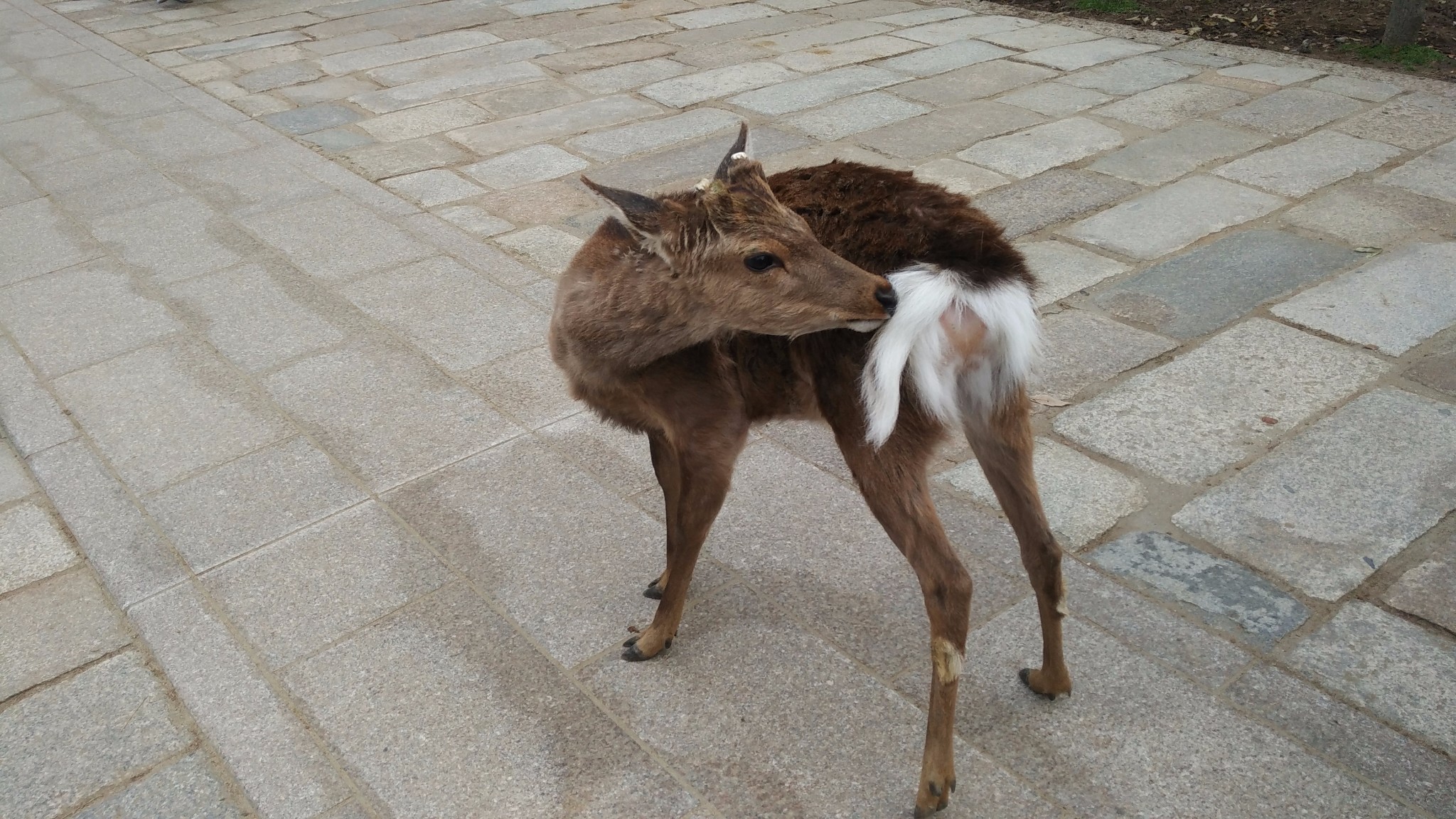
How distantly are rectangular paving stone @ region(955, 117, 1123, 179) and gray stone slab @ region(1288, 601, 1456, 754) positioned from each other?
3.72m

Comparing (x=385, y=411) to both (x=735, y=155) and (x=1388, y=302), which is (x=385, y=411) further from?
(x=1388, y=302)

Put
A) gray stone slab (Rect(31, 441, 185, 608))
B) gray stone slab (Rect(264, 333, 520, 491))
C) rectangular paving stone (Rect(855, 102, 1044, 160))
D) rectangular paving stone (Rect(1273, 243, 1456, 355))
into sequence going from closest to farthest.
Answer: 1. gray stone slab (Rect(31, 441, 185, 608))
2. gray stone slab (Rect(264, 333, 520, 491))
3. rectangular paving stone (Rect(1273, 243, 1456, 355))
4. rectangular paving stone (Rect(855, 102, 1044, 160))

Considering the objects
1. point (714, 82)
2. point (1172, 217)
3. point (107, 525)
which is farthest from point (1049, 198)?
point (107, 525)

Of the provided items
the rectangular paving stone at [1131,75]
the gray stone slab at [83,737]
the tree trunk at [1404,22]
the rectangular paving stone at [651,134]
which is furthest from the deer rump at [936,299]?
the tree trunk at [1404,22]

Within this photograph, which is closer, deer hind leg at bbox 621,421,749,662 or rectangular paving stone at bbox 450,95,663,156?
deer hind leg at bbox 621,421,749,662

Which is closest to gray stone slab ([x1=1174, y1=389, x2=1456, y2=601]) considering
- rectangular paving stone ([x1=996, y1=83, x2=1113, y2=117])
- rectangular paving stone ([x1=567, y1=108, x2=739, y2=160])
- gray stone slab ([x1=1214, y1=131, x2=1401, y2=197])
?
gray stone slab ([x1=1214, y1=131, x2=1401, y2=197])

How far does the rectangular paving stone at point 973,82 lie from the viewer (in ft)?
25.0

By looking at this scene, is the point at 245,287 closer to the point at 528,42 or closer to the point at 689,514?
the point at 689,514

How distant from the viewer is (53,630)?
130 inches

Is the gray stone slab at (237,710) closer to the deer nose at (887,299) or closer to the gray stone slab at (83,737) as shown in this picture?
the gray stone slab at (83,737)

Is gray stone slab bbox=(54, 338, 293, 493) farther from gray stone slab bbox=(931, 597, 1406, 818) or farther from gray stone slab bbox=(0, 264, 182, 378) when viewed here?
gray stone slab bbox=(931, 597, 1406, 818)

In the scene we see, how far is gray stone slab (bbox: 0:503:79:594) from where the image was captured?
3.55 m

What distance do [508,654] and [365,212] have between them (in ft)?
12.5

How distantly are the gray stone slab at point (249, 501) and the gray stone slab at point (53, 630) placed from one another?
0.29 meters
